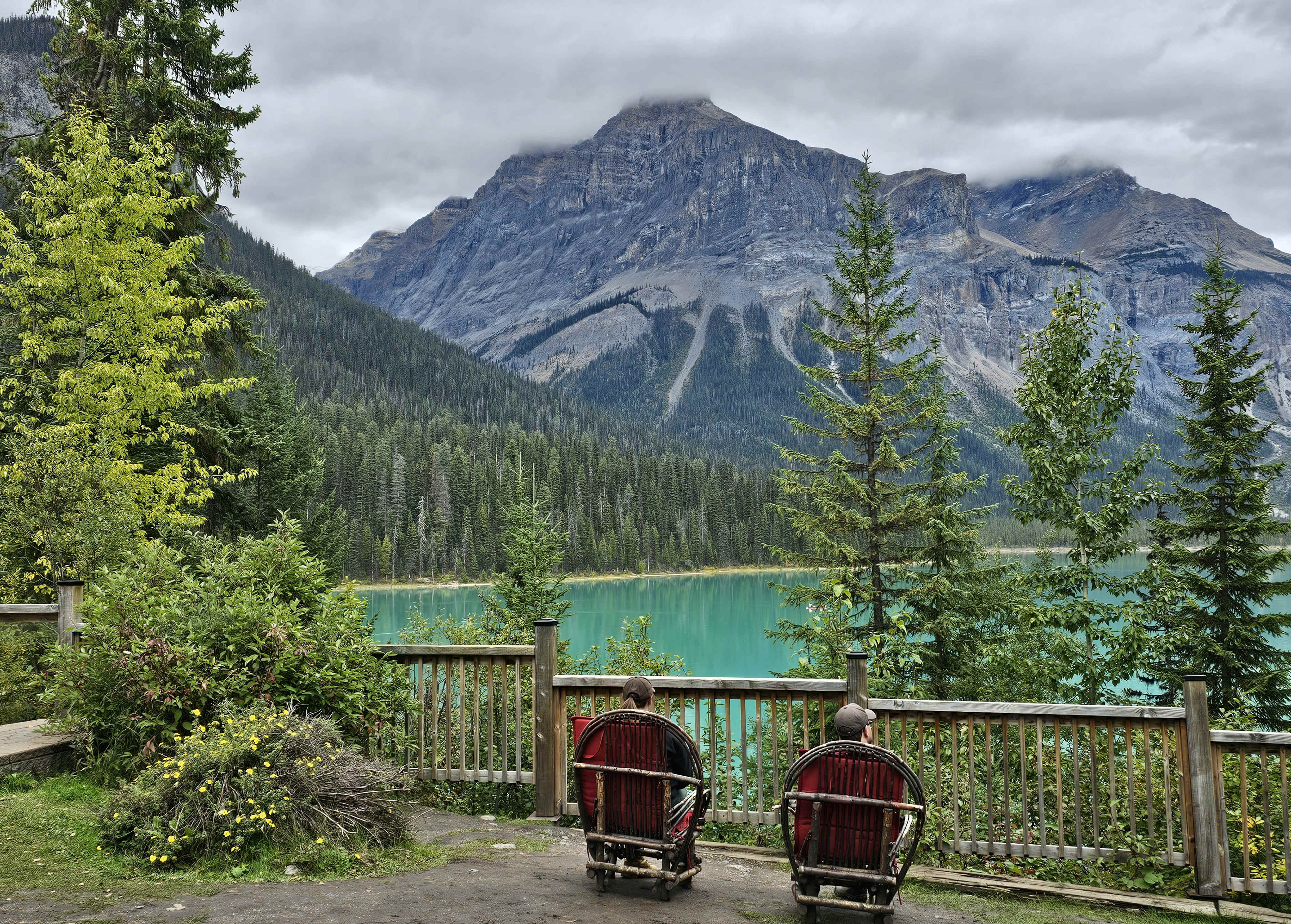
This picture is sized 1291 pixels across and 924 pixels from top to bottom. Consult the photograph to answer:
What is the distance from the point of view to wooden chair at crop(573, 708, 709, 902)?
4.35m

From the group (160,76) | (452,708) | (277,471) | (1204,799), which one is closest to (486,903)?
(452,708)

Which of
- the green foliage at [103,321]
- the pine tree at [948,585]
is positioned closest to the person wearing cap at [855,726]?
the pine tree at [948,585]

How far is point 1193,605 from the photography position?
11031 millimetres

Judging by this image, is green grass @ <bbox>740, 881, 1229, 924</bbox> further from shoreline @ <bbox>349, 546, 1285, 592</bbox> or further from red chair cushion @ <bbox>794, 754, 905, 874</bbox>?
shoreline @ <bbox>349, 546, 1285, 592</bbox>

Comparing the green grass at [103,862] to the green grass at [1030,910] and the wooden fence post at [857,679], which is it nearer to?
the wooden fence post at [857,679]

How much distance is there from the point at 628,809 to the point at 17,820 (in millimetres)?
3645

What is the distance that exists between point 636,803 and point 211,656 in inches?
121

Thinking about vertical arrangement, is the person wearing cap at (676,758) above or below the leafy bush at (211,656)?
below

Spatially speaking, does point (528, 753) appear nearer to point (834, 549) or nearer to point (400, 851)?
point (400, 851)

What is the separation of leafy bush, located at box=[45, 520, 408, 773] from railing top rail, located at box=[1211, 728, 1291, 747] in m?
5.64

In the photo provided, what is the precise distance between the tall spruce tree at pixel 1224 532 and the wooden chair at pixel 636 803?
9.32 meters

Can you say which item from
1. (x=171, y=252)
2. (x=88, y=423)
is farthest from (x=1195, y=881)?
(x=171, y=252)

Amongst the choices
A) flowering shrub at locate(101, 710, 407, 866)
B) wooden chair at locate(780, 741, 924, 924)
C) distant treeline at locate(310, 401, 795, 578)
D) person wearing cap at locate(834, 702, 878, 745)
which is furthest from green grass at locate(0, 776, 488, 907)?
distant treeline at locate(310, 401, 795, 578)

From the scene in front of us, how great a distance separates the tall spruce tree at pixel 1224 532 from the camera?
36.5ft
